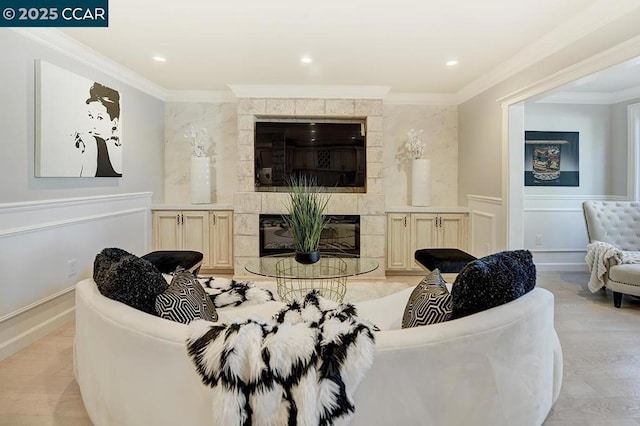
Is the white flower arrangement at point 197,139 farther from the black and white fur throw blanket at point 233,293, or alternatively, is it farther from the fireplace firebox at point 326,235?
the black and white fur throw blanket at point 233,293

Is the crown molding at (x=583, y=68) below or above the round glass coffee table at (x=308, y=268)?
above

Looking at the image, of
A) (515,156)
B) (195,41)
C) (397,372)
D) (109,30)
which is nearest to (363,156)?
(515,156)

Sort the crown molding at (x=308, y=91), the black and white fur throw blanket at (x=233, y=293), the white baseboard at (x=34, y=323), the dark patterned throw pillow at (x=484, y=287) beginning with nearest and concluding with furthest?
1. the dark patterned throw pillow at (x=484, y=287)
2. the black and white fur throw blanket at (x=233, y=293)
3. the white baseboard at (x=34, y=323)
4. the crown molding at (x=308, y=91)

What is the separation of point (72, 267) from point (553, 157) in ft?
18.3

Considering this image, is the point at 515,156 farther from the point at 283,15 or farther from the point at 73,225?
the point at 73,225

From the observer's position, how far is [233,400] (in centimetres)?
113

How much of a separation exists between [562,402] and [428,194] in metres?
3.16

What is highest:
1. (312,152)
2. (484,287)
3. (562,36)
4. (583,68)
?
(562,36)

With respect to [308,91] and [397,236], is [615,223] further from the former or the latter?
[308,91]

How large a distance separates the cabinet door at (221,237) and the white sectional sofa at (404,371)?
316cm

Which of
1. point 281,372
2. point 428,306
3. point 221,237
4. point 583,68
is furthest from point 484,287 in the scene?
point 221,237

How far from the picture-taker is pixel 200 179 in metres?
4.68

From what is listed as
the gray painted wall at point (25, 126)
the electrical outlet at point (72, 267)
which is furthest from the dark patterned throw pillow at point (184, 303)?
the electrical outlet at point (72, 267)

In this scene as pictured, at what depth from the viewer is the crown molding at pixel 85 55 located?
2742 mm
